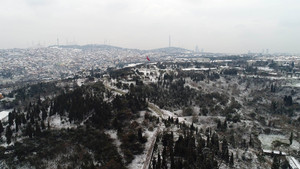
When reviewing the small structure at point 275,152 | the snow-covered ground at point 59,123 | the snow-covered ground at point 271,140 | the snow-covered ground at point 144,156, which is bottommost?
the snow-covered ground at point 271,140

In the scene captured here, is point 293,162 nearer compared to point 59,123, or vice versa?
point 293,162

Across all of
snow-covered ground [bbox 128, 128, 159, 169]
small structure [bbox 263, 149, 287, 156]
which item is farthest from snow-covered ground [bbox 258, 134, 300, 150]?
snow-covered ground [bbox 128, 128, 159, 169]

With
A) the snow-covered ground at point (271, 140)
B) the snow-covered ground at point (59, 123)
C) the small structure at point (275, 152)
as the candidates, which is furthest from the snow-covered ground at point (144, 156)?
the snow-covered ground at point (271, 140)

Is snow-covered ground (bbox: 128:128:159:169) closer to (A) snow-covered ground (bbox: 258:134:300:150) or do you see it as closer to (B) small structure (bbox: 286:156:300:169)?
(B) small structure (bbox: 286:156:300:169)

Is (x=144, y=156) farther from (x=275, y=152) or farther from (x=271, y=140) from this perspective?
(x=271, y=140)

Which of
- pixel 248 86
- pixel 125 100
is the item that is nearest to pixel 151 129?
pixel 125 100

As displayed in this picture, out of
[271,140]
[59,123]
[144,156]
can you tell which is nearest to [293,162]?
[271,140]

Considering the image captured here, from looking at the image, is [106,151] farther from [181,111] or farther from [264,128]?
[264,128]

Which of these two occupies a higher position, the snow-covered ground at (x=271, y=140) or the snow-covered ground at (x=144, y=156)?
the snow-covered ground at (x=144, y=156)

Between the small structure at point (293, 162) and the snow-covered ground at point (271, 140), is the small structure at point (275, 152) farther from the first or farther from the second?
the snow-covered ground at point (271, 140)

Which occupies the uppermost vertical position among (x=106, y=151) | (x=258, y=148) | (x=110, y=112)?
(x=110, y=112)

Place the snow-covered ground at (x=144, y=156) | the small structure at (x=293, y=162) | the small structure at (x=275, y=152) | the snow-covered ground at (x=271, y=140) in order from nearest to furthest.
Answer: the snow-covered ground at (x=144, y=156) → the small structure at (x=293, y=162) → the small structure at (x=275, y=152) → the snow-covered ground at (x=271, y=140)
